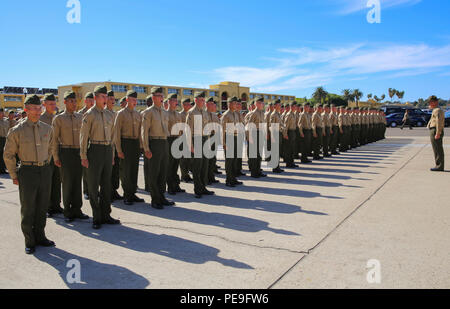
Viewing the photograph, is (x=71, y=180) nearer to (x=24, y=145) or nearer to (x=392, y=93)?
(x=24, y=145)

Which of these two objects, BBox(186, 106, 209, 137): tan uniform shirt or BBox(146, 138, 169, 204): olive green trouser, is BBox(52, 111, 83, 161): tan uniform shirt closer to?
BBox(146, 138, 169, 204): olive green trouser

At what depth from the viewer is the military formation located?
4176 millimetres

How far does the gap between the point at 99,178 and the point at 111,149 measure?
48 cm

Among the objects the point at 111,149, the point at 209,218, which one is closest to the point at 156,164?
the point at 111,149

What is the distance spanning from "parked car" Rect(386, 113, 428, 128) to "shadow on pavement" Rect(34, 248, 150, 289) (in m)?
38.6

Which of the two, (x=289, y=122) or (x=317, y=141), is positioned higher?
(x=289, y=122)

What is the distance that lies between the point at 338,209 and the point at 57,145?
4613mm

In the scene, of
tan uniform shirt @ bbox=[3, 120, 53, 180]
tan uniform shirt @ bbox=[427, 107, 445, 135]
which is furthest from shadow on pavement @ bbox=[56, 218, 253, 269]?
tan uniform shirt @ bbox=[427, 107, 445, 135]

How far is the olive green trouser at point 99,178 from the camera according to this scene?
4.91 meters

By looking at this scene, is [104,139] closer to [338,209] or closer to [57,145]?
[57,145]

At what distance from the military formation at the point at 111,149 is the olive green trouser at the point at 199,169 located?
0.02m

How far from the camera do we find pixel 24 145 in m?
4.13

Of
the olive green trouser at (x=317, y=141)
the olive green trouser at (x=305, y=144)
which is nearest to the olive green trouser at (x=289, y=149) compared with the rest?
the olive green trouser at (x=305, y=144)

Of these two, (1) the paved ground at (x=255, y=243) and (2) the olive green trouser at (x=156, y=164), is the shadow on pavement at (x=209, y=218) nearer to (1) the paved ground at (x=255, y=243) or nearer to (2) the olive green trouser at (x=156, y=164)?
(1) the paved ground at (x=255, y=243)
